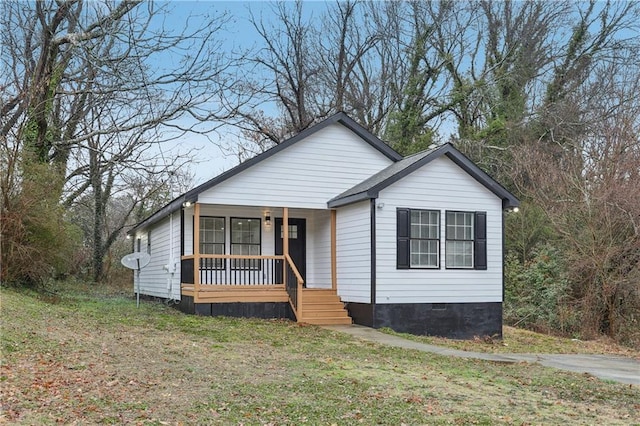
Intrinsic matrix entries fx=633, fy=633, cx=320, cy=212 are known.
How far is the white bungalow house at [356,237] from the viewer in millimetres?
14766

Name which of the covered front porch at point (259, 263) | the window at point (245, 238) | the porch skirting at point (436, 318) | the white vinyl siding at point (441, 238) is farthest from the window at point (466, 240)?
the window at point (245, 238)

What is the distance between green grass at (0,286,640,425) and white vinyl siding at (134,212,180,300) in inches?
231

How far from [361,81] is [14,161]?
2067 centimetres

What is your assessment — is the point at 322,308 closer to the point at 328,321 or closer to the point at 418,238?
the point at 328,321

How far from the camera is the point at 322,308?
1546cm

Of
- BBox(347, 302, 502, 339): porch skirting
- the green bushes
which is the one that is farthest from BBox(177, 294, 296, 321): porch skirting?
the green bushes

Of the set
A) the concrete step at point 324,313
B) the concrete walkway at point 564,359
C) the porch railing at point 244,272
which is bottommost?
the concrete walkway at point 564,359

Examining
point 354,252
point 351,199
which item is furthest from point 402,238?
point 351,199

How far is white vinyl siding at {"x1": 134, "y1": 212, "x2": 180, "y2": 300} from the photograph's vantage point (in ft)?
57.1

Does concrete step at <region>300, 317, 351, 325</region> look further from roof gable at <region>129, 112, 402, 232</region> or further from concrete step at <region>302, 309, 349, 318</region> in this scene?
roof gable at <region>129, 112, 402, 232</region>

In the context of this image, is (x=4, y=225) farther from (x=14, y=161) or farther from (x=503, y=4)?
(x=503, y=4)

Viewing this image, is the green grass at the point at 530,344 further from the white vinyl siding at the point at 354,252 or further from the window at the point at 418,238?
the window at the point at 418,238

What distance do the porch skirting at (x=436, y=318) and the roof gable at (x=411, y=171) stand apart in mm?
2546

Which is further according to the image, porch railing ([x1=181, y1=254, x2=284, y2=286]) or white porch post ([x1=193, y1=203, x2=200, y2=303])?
porch railing ([x1=181, y1=254, x2=284, y2=286])
